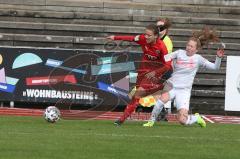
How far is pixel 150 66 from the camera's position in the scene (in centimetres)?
1452

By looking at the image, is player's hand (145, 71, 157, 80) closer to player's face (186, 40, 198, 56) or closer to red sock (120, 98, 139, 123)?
red sock (120, 98, 139, 123)

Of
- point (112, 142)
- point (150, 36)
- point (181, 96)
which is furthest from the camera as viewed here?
point (150, 36)

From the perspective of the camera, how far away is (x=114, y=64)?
67.6 ft

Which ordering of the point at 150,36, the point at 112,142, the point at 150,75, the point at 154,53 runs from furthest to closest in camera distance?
the point at 150,75, the point at 154,53, the point at 150,36, the point at 112,142

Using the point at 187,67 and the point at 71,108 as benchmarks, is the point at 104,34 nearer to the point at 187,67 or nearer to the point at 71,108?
the point at 71,108

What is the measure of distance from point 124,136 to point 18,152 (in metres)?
2.69

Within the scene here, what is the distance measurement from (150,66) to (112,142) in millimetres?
4217

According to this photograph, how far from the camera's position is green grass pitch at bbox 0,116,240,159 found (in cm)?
920

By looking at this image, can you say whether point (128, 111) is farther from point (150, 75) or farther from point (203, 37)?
point (203, 37)

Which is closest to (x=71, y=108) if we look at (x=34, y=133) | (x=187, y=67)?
(x=187, y=67)

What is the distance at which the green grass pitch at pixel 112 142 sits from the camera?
30.2 feet

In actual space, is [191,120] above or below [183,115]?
below

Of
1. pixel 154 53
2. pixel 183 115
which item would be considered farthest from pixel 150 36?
pixel 183 115

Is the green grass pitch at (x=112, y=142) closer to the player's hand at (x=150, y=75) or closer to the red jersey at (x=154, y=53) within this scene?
the player's hand at (x=150, y=75)
